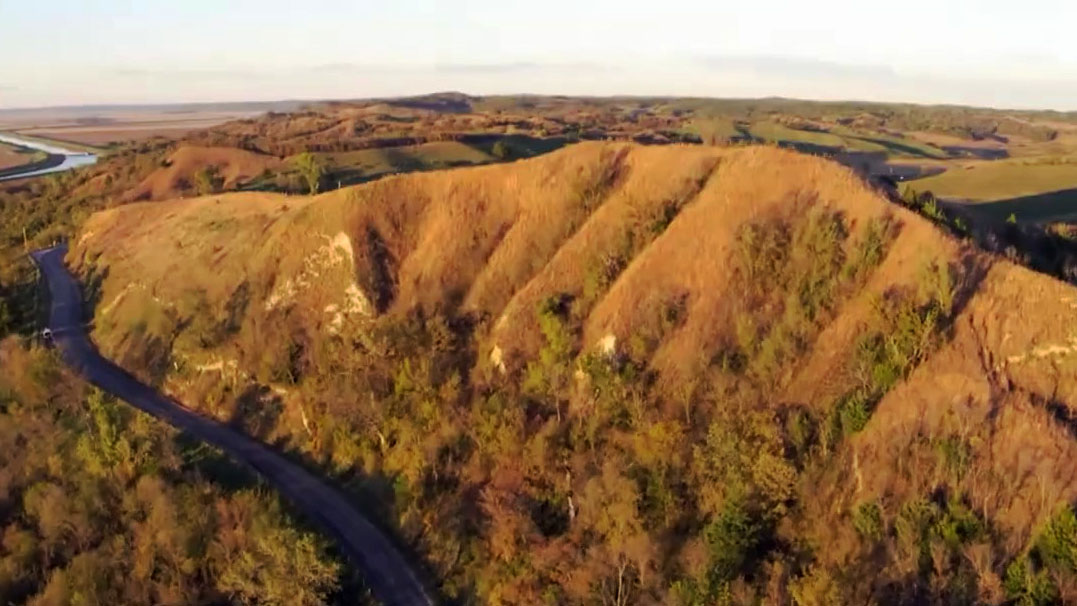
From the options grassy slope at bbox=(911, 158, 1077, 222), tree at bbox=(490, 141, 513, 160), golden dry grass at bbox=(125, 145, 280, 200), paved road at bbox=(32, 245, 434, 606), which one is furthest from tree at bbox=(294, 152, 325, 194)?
grassy slope at bbox=(911, 158, 1077, 222)

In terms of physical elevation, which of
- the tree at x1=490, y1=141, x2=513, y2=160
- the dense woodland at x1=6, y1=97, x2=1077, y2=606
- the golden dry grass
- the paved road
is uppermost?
the tree at x1=490, y1=141, x2=513, y2=160

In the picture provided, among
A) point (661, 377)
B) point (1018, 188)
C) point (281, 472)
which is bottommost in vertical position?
point (281, 472)

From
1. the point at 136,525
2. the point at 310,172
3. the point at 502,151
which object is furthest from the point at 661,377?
the point at 502,151

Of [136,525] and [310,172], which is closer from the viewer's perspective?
[136,525]

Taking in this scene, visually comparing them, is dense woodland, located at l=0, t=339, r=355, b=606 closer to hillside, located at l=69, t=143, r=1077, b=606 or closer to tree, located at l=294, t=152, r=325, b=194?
hillside, located at l=69, t=143, r=1077, b=606

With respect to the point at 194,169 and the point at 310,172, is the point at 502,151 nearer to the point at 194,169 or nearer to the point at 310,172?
the point at 310,172
